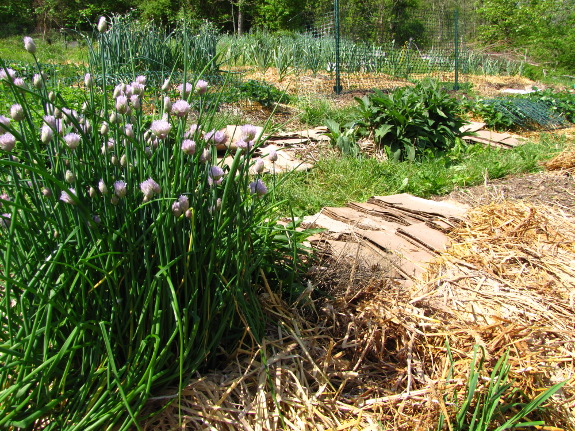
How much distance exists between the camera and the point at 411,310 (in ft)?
5.74

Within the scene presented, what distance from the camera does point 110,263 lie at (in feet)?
3.97

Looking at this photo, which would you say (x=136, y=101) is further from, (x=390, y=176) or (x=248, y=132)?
(x=390, y=176)

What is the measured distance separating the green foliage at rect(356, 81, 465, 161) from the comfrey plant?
3.91 metres

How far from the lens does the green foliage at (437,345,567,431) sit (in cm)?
127

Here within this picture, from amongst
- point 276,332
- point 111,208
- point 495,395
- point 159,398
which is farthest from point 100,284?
point 495,395

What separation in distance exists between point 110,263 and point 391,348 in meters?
1.02

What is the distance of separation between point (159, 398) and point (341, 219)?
1590mm

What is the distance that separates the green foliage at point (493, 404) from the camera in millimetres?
1273

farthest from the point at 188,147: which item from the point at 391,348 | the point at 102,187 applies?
the point at 391,348

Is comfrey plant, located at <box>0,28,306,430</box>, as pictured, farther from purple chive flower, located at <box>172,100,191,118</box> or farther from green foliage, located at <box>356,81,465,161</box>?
green foliage, located at <box>356,81,465,161</box>

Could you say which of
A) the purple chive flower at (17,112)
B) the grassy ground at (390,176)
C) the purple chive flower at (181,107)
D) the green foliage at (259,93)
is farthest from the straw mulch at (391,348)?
the green foliage at (259,93)

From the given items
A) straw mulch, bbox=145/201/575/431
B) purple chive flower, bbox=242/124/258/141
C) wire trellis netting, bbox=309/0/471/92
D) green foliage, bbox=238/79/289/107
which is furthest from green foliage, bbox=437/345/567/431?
wire trellis netting, bbox=309/0/471/92

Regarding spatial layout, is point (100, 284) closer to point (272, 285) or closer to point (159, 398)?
point (159, 398)

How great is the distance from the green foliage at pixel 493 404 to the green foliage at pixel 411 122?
144 inches
